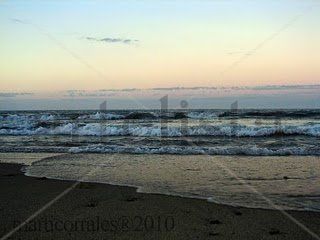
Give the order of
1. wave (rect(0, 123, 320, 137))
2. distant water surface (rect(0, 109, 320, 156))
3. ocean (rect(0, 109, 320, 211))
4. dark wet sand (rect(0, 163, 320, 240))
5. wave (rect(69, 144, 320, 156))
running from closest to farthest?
dark wet sand (rect(0, 163, 320, 240)), ocean (rect(0, 109, 320, 211)), wave (rect(69, 144, 320, 156)), distant water surface (rect(0, 109, 320, 156)), wave (rect(0, 123, 320, 137))

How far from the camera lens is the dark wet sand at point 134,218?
595 cm

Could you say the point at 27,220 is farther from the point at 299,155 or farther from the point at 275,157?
the point at 299,155

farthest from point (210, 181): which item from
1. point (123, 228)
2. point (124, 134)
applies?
point (124, 134)

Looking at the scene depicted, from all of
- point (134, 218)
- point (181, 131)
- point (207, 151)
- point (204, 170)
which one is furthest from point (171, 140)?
point (134, 218)

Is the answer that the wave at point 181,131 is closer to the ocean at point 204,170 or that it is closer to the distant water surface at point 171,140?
the distant water surface at point 171,140

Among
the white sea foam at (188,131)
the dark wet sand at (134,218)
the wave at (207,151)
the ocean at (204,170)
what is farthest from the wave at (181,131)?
the dark wet sand at (134,218)

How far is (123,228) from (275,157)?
9508mm

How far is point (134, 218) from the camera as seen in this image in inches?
267

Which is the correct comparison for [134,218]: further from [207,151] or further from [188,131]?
[188,131]

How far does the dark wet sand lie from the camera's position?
595 centimetres

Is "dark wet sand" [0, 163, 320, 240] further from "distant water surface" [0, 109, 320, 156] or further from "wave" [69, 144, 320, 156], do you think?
"distant water surface" [0, 109, 320, 156]

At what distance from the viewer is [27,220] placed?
656 cm

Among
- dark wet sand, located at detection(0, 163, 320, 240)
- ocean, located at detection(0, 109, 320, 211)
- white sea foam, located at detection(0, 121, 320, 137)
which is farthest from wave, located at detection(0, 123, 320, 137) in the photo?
dark wet sand, located at detection(0, 163, 320, 240)

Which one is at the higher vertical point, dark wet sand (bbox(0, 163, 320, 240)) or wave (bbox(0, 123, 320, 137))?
dark wet sand (bbox(0, 163, 320, 240))
